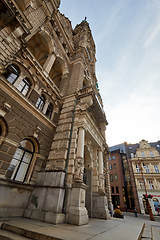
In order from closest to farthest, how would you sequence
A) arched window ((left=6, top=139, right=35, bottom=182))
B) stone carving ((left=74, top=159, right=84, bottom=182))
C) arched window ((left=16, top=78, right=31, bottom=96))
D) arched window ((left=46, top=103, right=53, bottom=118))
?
arched window ((left=6, top=139, right=35, bottom=182))
stone carving ((left=74, top=159, right=84, bottom=182))
arched window ((left=16, top=78, right=31, bottom=96))
arched window ((left=46, top=103, right=53, bottom=118))

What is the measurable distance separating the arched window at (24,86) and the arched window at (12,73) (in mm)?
466

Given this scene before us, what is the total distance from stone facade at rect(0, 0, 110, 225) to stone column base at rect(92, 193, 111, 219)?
7 cm

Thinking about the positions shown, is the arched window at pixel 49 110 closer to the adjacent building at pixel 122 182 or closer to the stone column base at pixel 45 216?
the stone column base at pixel 45 216

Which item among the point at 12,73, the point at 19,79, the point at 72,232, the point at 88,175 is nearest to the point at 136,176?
the point at 88,175

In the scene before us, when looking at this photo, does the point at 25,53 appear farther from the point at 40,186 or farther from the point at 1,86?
the point at 40,186

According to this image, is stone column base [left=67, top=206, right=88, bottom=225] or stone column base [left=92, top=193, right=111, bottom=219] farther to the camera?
stone column base [left=92, top=193, right=111, bottom=219]

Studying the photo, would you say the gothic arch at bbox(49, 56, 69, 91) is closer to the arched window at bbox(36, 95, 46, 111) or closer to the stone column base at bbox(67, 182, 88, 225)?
the arched window at bbox(36, 95, 46, 111)

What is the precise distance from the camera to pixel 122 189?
115 ft

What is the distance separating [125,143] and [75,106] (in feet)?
131

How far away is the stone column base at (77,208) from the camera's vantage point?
5.98m

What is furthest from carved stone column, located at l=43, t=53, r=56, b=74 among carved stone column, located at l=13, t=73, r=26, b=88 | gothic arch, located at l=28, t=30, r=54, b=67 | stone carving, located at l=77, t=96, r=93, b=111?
stone carving, located at l=77, t=96, r=93, b=111

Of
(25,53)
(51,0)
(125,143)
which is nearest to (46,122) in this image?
(25,53)

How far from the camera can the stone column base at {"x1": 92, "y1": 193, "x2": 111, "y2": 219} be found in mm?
9777

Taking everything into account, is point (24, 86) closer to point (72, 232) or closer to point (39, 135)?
point (39, 135)
